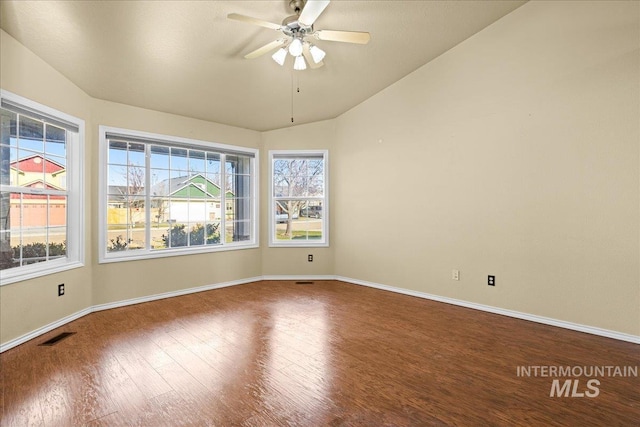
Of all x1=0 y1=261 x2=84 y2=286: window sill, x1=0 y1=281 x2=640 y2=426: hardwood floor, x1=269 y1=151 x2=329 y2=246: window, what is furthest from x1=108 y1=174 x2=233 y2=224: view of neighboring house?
x1=0 y1=281 x2=640 y2=426: hardwood floor

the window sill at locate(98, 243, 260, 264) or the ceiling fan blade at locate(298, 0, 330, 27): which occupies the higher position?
the ceiling fan blade at locate(298, 0, 330, 27)

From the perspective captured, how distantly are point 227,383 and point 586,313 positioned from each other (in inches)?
131

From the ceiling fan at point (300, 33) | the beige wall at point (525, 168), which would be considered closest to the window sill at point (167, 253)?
the beige wall at point (525, 168)

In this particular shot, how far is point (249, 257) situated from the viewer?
5152 mm

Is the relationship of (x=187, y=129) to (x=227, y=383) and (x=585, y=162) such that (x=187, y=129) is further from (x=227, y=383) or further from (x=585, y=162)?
(x=585, y=162)

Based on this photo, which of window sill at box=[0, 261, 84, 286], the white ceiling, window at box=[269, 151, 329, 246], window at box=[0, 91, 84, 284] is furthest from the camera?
window at box=[269, 151, 329, 246]

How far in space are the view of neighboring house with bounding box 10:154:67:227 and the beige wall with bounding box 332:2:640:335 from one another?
4036 millimetres

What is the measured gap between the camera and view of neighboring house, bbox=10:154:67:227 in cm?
287

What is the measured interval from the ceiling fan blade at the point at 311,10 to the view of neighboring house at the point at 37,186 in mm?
3004

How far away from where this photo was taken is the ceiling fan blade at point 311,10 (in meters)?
2.06

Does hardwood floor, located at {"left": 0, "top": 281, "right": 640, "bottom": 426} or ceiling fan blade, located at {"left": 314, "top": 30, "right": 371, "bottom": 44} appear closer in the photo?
hardwood floor, located at {"left": 0, "top": 281, "right": 640, "bottom": 426}

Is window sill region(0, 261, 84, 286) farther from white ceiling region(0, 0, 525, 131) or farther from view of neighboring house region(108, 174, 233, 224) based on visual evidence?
white ceiling region(0, 0, 525, 131)

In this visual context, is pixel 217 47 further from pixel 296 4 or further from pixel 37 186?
pixel 37 186

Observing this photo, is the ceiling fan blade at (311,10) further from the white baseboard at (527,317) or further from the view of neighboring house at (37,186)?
the white baseboard at (527,317)
